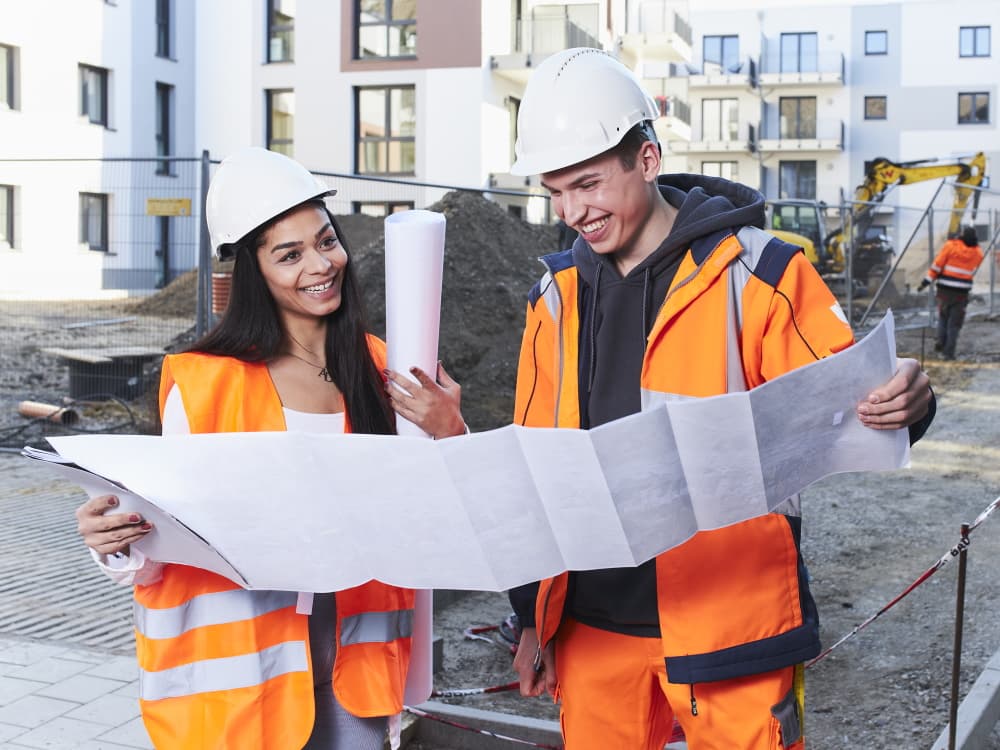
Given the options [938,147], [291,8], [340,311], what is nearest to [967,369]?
[340,311]

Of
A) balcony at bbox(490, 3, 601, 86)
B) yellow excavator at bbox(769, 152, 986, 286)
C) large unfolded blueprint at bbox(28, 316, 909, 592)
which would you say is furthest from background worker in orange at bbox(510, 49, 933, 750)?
balcony at bbox(490, 3, 601, 86)

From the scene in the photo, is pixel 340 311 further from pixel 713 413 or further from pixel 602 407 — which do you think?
pixel 713 413

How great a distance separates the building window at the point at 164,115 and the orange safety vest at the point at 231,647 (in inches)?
1326

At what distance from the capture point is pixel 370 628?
2473 mm

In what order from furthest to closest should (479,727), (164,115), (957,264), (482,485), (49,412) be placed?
(164,115) < (957,264) < (49,412) < (479,727) < (482,485)

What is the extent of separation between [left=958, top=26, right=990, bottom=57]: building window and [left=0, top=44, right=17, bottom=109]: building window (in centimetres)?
4424

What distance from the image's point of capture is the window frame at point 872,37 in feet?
186

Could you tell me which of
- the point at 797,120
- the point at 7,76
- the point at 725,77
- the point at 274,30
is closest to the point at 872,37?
the point at 797,120

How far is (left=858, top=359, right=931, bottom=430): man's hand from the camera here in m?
2.13

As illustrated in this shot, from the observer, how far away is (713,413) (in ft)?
6.48

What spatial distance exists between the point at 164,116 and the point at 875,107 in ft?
118

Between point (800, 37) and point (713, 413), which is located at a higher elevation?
point (800, 37)

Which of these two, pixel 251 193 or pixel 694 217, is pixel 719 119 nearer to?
pixel 694 217

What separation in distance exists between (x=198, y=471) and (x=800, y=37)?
2387 inches
